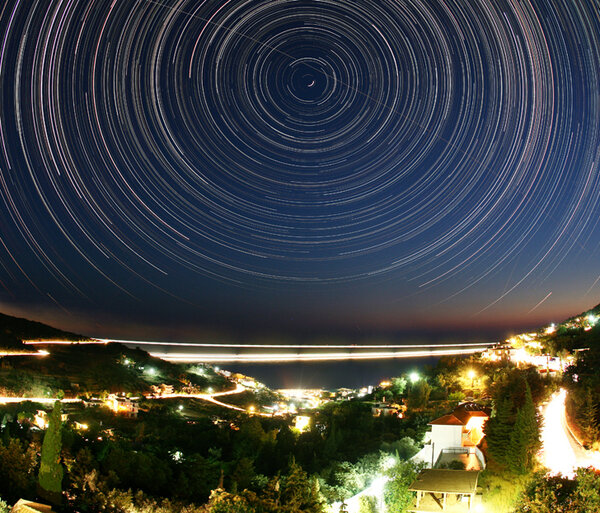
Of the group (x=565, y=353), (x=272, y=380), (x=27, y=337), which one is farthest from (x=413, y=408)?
(x=27, y=337)

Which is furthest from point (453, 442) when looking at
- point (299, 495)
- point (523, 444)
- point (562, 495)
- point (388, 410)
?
point (388, 410)

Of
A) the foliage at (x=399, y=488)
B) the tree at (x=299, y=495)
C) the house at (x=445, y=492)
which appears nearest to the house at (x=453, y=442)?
the foliage at (x=399, y=488)

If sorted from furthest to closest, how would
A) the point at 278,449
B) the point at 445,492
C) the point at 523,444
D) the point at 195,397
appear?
the point at 195,397 < the point at 278,449 < the point at 523,444 < the point at 445,492

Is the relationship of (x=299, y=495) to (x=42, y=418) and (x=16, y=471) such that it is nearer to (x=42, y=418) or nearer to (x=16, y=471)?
(x=16, y=471)

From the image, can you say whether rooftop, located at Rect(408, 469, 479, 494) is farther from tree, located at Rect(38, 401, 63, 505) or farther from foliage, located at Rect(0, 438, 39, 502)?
foliage, located at Rect(0, 438, 39, 502)

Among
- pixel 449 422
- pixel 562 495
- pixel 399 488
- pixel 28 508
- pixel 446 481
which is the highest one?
pixel 449 422
